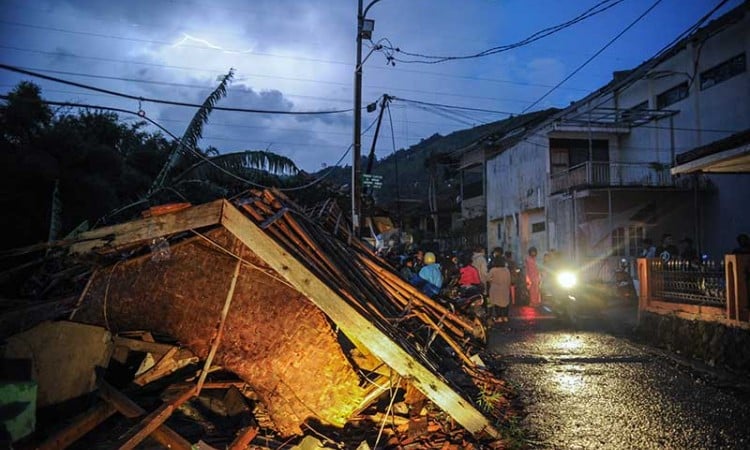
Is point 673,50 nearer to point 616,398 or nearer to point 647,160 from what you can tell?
point 647,160

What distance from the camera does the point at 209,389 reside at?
4754 mm

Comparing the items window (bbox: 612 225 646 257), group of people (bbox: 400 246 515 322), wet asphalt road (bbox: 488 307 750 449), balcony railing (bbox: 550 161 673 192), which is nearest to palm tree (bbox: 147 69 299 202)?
group of people (bbox: 400 246 515 322)

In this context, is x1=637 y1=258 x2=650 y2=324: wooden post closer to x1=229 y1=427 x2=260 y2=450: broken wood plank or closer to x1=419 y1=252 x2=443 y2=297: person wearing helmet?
x1=419 y1=252 x2=443 y2=297: person wearing helmet

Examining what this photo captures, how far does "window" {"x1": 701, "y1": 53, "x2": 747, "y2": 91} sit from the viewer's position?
16.0 m

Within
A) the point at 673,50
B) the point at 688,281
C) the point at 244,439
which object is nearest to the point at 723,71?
the point at 673,50

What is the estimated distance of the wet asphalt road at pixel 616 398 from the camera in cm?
455

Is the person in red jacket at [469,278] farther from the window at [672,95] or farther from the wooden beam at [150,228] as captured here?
the window at [672,95]

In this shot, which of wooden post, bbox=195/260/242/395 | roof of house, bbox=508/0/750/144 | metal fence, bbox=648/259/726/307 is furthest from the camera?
roof of house, bbox=508/0/750/144

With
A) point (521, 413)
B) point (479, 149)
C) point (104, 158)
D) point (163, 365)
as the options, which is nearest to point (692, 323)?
point (521, 413)

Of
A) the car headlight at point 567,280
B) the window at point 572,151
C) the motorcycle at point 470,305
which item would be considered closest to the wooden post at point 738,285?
the motorcycle at point 470,305

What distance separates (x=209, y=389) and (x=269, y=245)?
1784 mm

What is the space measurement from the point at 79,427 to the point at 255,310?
1.57 m

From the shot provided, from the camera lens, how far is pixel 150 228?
421cm

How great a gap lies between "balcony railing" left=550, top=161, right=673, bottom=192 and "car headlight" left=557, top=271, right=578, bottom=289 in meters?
6.52
